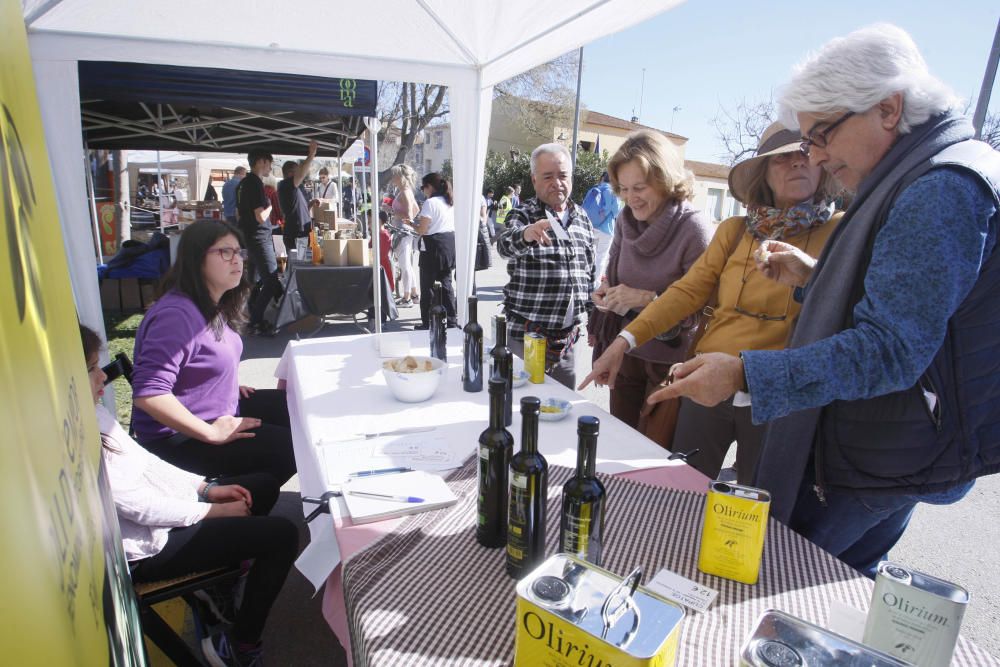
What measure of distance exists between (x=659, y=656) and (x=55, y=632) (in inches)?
Answer: 21.5

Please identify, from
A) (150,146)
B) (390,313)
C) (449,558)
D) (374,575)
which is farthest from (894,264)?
(150,146)

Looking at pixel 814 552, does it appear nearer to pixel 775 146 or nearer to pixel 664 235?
pixel 775 146

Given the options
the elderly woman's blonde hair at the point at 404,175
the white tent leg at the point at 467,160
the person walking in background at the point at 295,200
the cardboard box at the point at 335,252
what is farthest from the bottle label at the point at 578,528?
the elderly woman's blonde hair at the point at 404,175

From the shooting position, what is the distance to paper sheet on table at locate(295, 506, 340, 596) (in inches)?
46.1

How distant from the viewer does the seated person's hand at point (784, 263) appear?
1.47 metres

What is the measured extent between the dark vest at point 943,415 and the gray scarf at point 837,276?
0.02 meters

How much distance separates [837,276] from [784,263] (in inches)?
14.4

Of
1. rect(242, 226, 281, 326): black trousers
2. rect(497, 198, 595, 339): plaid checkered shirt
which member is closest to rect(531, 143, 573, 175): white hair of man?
rect(497, 198, 595, 339): plaid checkered shirt

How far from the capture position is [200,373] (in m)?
2.09

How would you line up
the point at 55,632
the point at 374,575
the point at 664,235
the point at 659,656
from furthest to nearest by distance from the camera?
the point at 664,235 → the point at 374,575 → the point at 659,656 → the point at 55,632

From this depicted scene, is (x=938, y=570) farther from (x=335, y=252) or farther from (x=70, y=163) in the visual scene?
(x=335, y=252)

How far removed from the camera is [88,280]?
307 cm

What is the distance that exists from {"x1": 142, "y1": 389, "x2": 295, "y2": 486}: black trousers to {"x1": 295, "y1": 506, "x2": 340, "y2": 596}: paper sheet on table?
969 millimetres

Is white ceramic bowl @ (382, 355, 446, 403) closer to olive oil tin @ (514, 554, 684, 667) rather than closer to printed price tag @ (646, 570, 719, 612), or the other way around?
printed price tag @ (646, 570, 719, 612)
